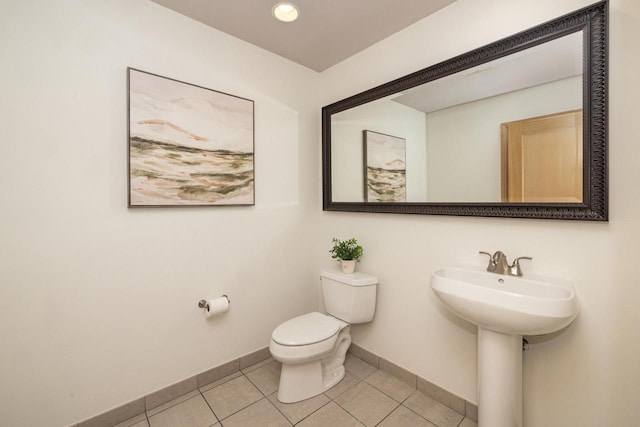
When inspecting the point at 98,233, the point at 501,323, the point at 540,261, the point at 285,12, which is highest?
the point at 285,12

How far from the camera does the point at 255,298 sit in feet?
6.84

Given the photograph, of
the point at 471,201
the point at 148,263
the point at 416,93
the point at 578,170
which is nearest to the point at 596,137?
the point at 578,170

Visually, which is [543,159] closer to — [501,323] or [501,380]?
[501,323]

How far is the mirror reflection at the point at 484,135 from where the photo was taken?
1236 mm

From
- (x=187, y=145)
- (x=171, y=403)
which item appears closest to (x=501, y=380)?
(x=171, y=403)

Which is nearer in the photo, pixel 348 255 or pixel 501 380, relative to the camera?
pixel 501 380

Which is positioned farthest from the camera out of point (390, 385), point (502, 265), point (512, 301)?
point (390, 385)

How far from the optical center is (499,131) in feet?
4.74

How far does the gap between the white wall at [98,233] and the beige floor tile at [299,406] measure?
0.49 metres

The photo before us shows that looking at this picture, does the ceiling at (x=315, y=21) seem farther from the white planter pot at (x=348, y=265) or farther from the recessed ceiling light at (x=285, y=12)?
the white planter pot at (x=348, y=265)

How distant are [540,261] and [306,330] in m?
1.30

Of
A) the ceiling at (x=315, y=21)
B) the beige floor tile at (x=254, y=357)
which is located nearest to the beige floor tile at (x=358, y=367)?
the beige floor tile at (x=254, y=357)

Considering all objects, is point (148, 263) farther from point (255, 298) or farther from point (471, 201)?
point (471, 201)

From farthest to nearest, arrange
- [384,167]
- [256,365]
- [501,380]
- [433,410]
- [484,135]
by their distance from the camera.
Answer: [256,365] → [384,167] → [433,410] → [484,135] → [501,380]
